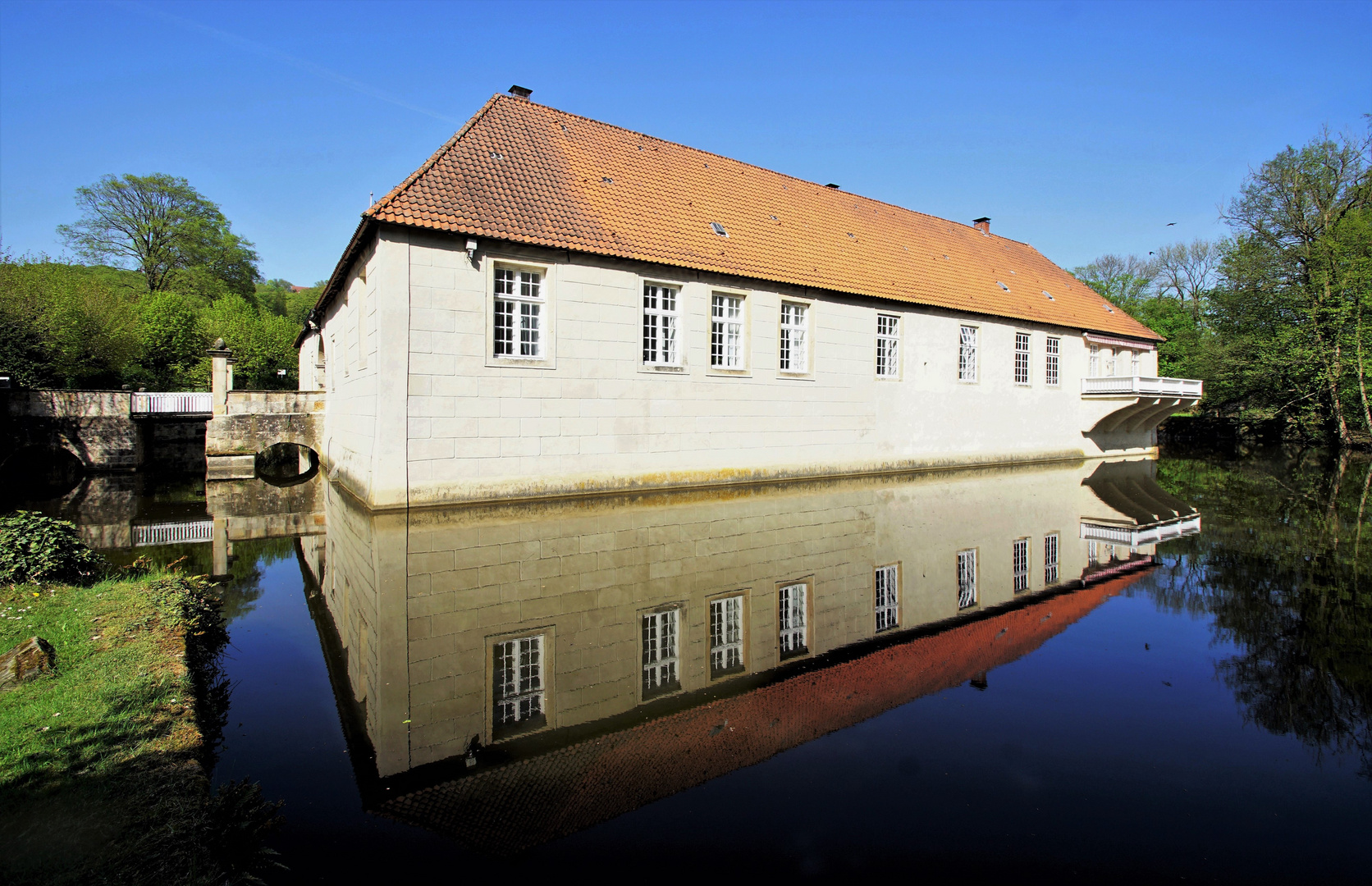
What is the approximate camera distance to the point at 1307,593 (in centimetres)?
684

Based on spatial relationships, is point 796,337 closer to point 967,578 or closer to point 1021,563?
point 1021,563

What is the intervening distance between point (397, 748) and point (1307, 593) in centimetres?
857

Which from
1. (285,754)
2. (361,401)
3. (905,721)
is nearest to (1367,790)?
(905,721)

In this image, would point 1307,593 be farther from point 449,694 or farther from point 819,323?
point 819,323

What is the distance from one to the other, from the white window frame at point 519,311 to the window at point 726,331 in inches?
155

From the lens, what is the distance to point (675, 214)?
15.6 m

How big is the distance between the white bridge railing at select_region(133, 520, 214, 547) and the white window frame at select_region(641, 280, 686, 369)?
8.18m

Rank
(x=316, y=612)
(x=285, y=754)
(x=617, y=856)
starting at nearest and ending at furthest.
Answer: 1. (x=617, y=856)
2. (x=285, y=754)
3. (x=316, y=612)

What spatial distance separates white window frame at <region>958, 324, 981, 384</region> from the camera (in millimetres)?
21172

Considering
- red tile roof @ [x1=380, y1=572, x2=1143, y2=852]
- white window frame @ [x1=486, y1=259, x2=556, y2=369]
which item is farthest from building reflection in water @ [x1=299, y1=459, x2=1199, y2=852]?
white window frame @ [x1=486, y1=259, x2=556, y2=369]

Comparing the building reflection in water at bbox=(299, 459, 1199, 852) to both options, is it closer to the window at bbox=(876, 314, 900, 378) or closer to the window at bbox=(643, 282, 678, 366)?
the window at bbox=(643, 282, 678, 366)

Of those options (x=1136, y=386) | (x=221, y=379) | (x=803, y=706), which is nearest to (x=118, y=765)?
(x=803, y=706)

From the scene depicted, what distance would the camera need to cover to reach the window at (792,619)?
5.15m

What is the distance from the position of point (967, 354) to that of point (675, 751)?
20.6 m
